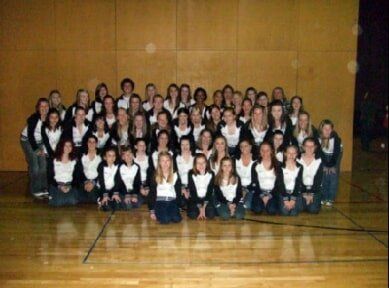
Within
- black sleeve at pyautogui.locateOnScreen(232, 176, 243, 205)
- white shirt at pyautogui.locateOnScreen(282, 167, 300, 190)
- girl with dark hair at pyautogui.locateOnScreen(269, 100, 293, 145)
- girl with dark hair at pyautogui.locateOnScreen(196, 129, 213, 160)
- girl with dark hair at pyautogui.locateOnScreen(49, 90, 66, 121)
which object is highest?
girl with dark hair at pyautogui.locateOnScreen(49, 90, 66, 121)

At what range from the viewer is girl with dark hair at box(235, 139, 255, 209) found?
6.26 m

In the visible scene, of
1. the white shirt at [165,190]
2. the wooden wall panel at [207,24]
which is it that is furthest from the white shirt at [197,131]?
the wooden wall panel at [207,24]

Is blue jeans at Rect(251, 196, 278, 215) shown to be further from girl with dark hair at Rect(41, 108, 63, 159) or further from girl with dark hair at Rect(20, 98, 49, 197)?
girl with dark hair at Rect(20, 98, 49, 197)

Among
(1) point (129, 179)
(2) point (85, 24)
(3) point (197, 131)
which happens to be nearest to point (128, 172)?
(1) point (129, 179)

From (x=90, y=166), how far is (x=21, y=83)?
349 centimetres

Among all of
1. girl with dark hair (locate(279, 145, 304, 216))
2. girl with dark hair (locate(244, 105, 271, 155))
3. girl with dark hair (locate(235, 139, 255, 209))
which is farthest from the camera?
girl with dark hair (locate(244, 105, 271, 155))

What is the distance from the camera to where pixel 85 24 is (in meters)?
9.00

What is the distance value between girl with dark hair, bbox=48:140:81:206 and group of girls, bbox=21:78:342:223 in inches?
0.6

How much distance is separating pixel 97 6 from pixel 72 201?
4.24m

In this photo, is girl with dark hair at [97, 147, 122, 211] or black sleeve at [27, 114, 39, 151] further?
black sleeve at [27, 114, 39, 151]

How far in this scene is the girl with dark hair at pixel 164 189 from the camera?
5.72m

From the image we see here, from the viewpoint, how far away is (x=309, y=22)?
9.07 metres

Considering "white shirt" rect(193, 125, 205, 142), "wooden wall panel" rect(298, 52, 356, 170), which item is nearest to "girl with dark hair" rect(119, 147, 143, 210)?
"white shirt" rect(193, 125, 205, 142)

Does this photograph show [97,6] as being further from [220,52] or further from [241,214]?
[241,214]
